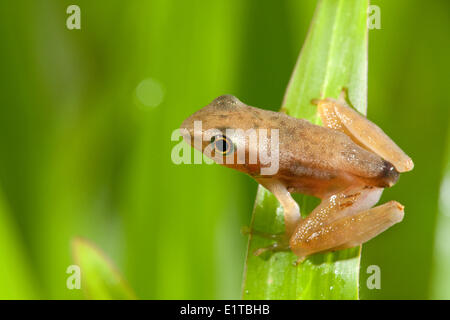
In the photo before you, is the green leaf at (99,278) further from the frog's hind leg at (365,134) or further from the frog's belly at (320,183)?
the frog's hind leg at (365,134)

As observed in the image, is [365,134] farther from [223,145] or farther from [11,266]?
[11,266]

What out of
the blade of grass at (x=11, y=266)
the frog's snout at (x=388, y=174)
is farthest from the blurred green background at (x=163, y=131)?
the frog's snout at (x=388, y=174)

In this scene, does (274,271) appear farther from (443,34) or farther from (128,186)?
(443,34)

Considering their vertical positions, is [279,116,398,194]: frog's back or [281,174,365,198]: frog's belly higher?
[279,116,398,194]: frog's back

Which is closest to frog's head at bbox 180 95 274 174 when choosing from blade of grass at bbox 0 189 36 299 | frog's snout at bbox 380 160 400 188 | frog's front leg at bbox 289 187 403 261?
frog's front leg at bbox 289 187 403 261

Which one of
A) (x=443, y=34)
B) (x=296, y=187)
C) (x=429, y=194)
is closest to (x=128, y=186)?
(x=296, y=187)

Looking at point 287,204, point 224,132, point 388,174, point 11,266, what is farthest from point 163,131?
point 388,174

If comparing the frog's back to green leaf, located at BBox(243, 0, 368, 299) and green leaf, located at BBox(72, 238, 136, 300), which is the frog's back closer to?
green leaf, located at BBox(243, 0, 368, 299)
